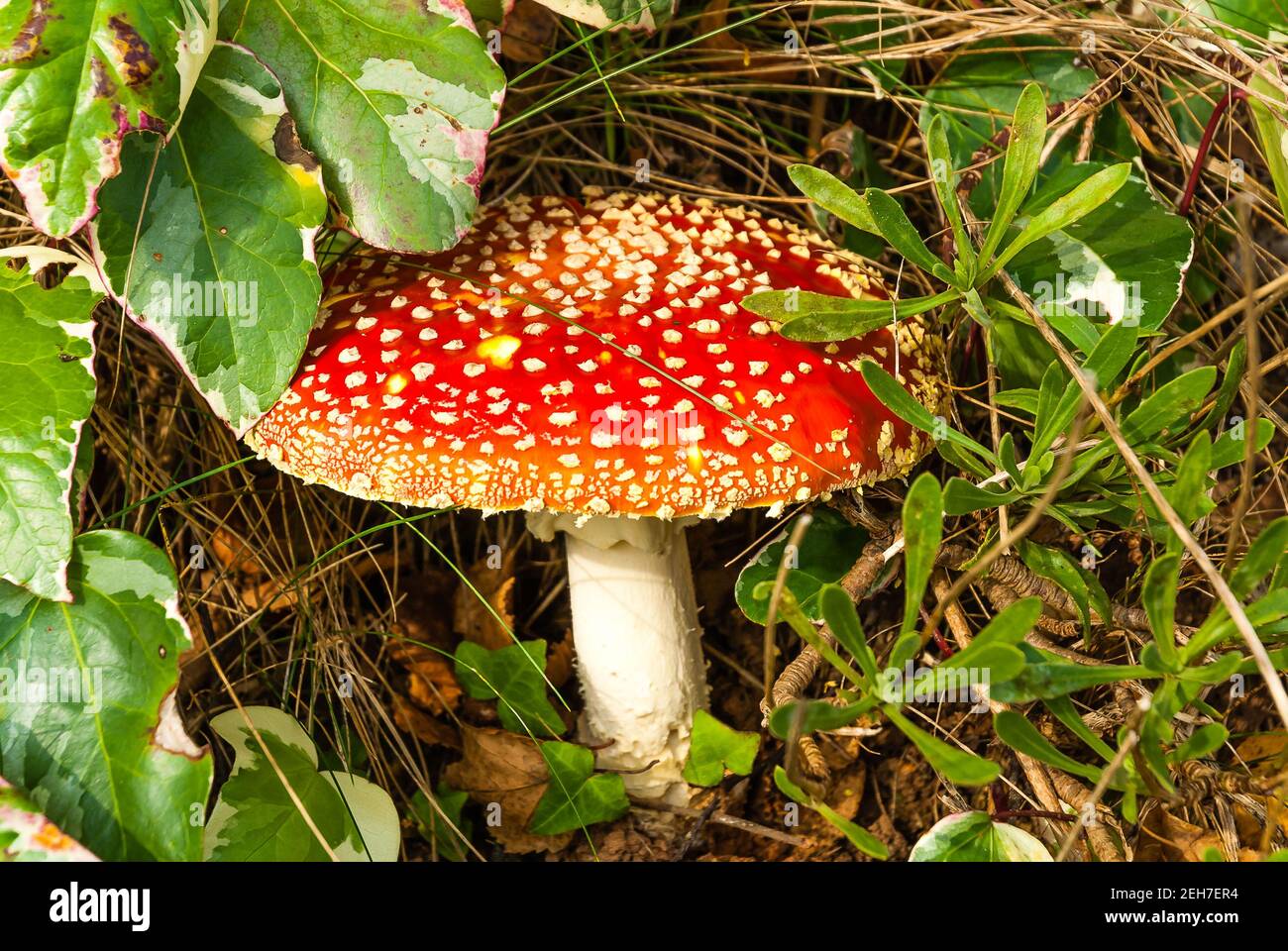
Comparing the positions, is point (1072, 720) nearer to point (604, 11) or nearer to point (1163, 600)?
point (1163, 600)

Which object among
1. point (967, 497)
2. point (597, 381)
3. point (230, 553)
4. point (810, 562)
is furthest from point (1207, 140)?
point (230, 553)

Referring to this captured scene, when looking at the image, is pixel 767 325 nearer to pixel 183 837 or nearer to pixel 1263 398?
pixel 183 837

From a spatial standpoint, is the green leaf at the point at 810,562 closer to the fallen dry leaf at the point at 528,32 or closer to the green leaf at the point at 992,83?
the green leaf at the point at 992,83

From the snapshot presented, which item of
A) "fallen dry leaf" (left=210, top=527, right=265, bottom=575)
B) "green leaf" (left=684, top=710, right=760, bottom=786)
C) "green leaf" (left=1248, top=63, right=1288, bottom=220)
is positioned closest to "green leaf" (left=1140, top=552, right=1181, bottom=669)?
"green leaf" (left=1248, top=63, right=1288, bottom=220)

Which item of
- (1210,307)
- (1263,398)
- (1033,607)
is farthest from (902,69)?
(1033,607)

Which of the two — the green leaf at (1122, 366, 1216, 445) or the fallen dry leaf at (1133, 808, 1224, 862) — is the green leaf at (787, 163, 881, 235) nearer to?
the green leaf at (1122, 366, 1216, 445)

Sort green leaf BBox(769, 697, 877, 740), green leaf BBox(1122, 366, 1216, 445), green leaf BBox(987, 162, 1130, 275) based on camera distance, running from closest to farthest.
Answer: green leaf BBox(769, 697, 877, 740) → green leaf BBox(1122, 366, 1216, 445) → green leaf BBox(987, 162, 1130, 275)
